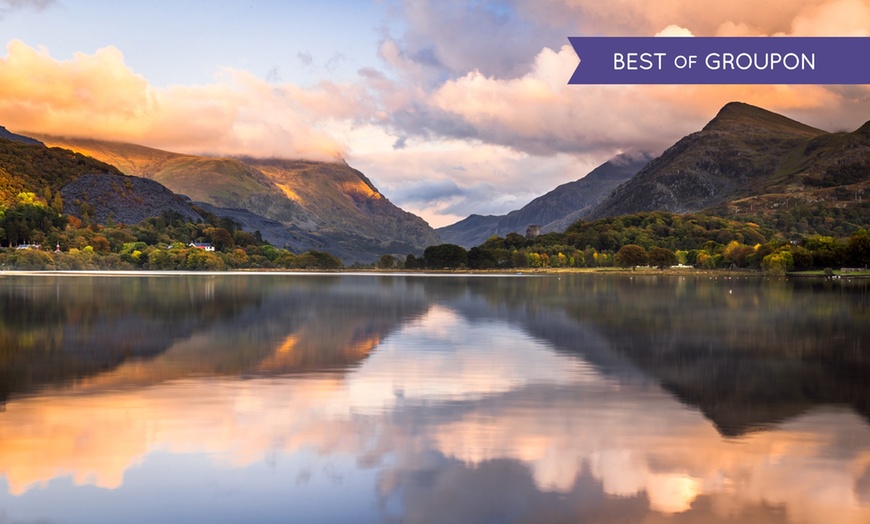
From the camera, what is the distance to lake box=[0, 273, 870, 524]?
15.7 m

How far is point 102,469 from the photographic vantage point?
18.0 metres

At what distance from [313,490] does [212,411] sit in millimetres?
9475

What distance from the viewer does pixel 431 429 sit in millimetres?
22156

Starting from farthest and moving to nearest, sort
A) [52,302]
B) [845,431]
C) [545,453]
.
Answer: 1. [52,302]
2. [845,431]
3. [545,453]

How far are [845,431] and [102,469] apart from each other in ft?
66.7

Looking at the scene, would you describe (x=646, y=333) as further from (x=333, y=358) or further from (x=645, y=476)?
(x=645, y=476)

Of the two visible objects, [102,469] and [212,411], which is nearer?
[102,469]

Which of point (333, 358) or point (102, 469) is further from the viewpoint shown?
point (333, 358)

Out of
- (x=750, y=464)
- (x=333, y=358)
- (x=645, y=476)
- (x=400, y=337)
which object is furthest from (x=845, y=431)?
(x=400, y=337)

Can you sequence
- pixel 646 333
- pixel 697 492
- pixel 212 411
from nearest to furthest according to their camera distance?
pixel 697 492
pixel 212 411
pixel 646 333

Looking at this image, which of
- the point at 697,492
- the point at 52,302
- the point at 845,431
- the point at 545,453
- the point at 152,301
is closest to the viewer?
the point at 697,492

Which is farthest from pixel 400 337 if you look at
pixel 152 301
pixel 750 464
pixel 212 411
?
pixel 152 301

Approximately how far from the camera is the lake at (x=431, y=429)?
51.4 ft

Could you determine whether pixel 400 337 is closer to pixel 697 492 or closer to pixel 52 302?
pixel 697 492
